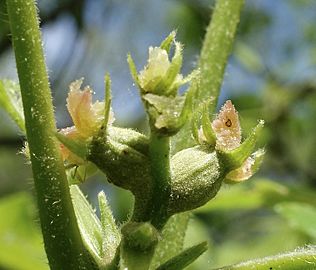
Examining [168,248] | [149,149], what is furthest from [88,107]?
[168,248]

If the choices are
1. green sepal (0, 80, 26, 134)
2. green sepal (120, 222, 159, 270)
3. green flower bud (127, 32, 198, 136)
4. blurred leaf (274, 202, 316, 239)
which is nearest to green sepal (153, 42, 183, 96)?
green flower bud (127, 32, 198, 136)

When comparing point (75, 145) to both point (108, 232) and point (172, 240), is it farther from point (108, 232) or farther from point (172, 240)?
point (172, 240)

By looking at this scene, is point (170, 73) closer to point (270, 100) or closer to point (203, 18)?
point (270, 100)

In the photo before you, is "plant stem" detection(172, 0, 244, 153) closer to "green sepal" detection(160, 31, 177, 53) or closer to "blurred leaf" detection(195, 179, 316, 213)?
"green sepal" detection(160, 31, 177, 53)

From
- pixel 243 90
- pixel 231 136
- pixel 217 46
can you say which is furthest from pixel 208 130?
pixel 243 90

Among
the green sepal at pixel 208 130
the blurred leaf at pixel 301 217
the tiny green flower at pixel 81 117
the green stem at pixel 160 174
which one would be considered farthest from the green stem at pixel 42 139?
the blurred leaf at pixel 301 217
